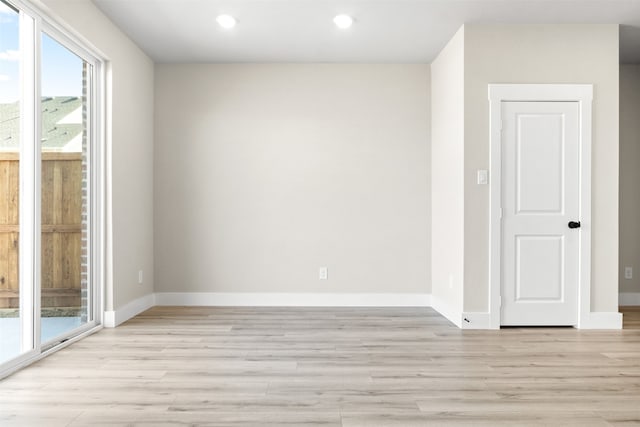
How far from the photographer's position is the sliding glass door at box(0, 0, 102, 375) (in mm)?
3254

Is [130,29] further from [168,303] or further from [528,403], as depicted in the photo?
[528,403]

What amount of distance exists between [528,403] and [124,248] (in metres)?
3.68

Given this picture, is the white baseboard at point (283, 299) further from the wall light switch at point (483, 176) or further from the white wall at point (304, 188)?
the wall light switch at point (483, 176)

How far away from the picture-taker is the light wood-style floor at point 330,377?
8.50 feet

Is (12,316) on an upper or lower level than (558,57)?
lower

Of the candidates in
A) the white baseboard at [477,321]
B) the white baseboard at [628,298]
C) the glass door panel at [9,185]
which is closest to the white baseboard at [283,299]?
the white baseboard at [477,321]

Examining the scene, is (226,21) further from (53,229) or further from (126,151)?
(53,229)

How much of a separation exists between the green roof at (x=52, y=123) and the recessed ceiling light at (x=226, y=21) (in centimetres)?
133

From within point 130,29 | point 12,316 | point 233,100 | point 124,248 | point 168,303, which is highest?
point 130,29

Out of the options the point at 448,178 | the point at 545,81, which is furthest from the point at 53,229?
the point at 545,81

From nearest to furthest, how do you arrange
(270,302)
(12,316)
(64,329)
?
1. (12,316)
2. (64,329)
3. (270,302)

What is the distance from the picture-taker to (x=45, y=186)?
12.0 feet

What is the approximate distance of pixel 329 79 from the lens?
19.0 feet

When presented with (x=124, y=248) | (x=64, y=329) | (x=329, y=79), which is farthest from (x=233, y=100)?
(x=64, y=329)
